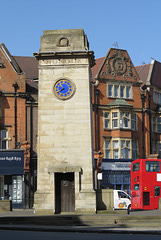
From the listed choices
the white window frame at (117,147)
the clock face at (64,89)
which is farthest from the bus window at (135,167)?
the white window frame at (117,147)

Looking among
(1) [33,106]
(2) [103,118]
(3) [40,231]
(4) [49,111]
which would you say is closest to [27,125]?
(1) [33,106]

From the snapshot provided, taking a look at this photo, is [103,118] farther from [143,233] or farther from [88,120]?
[143,233]

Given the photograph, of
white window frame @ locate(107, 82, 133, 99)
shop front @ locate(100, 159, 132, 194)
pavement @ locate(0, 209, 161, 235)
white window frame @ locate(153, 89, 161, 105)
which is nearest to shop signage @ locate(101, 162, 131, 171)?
shop front @ locate(100, 159, 132, 194)

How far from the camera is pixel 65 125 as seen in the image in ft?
95.6

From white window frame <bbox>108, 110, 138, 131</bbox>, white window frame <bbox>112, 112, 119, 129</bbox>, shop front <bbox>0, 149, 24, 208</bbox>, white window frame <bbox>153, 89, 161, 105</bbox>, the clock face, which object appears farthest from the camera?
white window frame <bbox>153, 89, 161, 105</bbox>

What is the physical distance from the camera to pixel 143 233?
19.9 meters

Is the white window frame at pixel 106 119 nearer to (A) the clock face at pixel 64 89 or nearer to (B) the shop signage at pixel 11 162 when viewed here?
(B) the shop signage at pixel 11 162

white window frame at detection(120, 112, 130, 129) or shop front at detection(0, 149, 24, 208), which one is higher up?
white window frame at detection(120, 112, 130, 129)

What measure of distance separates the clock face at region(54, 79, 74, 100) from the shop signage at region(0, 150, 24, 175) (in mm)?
16773

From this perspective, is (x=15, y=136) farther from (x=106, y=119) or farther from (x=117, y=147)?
(x=117, y=147)

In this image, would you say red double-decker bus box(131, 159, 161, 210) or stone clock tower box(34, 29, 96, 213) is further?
red double-decker bus box(131, 159, 161, 210)

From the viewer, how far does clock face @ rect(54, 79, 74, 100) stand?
29.4m

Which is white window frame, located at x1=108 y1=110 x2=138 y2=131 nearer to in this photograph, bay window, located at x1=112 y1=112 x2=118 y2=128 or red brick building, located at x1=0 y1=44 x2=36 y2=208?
bay window, located at x1=112 y1=112 x2=118 y2=128

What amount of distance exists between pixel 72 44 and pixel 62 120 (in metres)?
4.61
